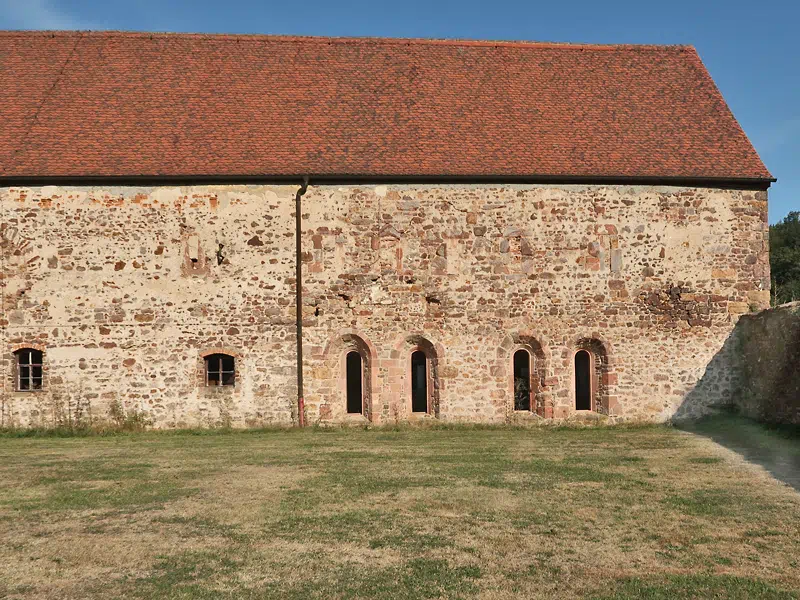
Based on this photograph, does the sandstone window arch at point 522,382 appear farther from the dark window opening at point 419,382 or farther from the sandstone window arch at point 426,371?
the dark window opening at point 419,382

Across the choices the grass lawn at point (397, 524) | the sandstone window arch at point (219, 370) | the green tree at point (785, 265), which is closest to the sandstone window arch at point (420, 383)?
the grass lawn at point (397, 524)

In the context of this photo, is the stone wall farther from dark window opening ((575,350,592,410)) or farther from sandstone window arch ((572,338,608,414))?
dark window opening ((575,350,592,410))

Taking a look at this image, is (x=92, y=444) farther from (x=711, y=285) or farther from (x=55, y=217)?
(x=711, y=285)

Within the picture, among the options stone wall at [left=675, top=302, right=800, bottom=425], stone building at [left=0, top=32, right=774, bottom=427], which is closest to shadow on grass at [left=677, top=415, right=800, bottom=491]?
stone wall at [left=675, top=302, right=800, bottom=425]

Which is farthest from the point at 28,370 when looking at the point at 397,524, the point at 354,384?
the point at 397,524

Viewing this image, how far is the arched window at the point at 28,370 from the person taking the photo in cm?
1555

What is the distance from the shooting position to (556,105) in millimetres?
17922

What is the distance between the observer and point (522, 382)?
1650 centimetres

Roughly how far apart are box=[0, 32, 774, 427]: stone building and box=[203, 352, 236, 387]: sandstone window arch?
0.15 ft

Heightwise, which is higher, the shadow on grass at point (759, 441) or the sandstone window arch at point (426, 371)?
the sandstone window arch at point (426, 371)

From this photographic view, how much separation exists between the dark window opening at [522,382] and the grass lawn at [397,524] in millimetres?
3442

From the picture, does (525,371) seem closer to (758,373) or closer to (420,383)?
(420,383)

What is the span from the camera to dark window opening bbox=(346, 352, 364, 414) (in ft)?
53.7

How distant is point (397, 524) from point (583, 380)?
387 inches
